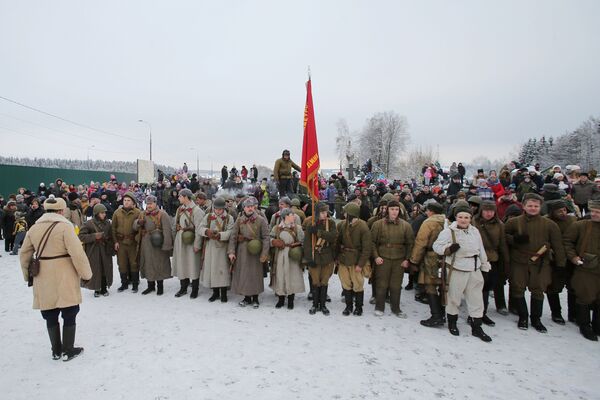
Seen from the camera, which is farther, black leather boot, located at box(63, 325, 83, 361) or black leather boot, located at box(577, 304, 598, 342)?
black leather boot, located at box(577, 304, 598, 342)

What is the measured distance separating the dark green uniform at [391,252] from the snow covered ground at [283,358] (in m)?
0.44

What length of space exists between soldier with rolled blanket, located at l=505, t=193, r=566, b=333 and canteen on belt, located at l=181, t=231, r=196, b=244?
580 cm

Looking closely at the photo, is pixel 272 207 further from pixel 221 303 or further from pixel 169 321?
pixel 169 321

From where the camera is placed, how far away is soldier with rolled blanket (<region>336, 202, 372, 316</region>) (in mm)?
5848

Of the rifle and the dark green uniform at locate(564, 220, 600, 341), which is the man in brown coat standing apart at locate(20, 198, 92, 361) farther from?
the dark green uniform at locate(564, 220, 600, 341)

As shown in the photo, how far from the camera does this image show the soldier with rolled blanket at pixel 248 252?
636 centimetres

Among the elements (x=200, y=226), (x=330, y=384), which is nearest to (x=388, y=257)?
(x=330, y=384)

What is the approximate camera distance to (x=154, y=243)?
6.83 metres

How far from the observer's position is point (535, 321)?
17.8ft

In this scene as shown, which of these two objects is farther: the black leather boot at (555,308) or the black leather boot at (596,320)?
the black leather boot at (555,308)

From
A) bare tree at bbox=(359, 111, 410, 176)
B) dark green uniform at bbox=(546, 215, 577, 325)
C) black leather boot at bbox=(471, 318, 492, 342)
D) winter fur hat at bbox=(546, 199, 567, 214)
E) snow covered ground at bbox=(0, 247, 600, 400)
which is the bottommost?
snow covered ground at bbox=(0, 247, 600, 400)

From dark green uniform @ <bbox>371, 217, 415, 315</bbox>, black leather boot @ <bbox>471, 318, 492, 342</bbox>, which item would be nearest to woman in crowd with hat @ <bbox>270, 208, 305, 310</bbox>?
dark green uniform @ <bbox>371, 217, 415, 315</bbox>

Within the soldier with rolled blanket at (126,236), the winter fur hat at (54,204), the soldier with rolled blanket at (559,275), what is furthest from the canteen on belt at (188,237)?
the soldier with rolled blanket at (559,275)

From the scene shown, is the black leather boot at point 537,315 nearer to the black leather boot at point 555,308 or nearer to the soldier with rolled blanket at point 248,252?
the black leather boot at point 555,308
